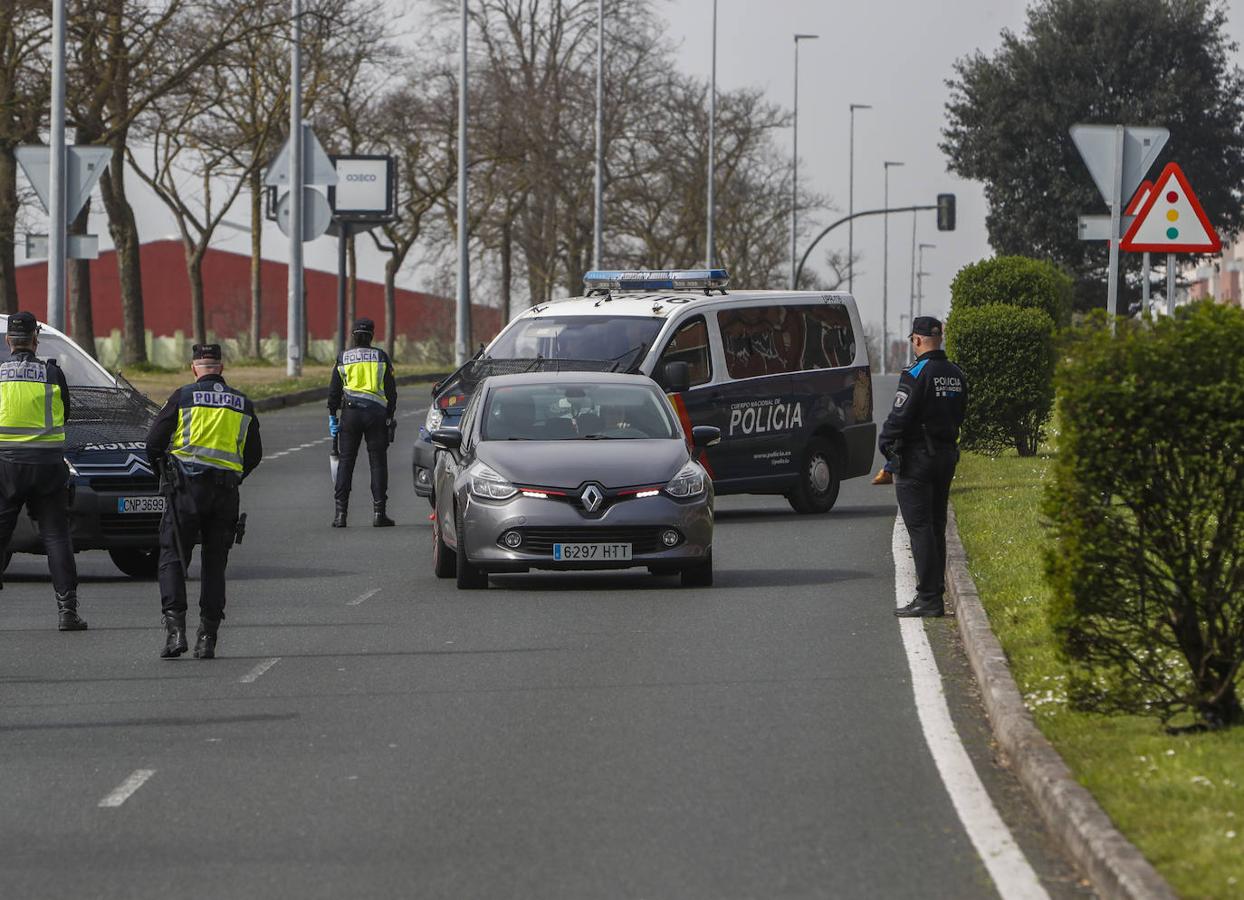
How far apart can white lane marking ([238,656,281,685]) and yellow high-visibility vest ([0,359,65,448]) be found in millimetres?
2484

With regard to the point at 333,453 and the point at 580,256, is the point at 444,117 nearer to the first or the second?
the point at 580,256

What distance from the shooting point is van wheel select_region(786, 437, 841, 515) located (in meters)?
20.7

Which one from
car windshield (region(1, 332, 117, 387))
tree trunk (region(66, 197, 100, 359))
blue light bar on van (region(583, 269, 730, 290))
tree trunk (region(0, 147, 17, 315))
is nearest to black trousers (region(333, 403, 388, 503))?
car windshield (region(1, 332, 117, 387))

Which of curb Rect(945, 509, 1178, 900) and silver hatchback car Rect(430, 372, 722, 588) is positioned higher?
silver hatchback car Rect(430, 372, 722, 588)

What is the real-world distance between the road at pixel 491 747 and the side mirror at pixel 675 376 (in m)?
3.96

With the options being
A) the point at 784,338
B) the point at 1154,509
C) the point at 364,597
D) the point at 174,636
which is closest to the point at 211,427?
the point at 174,636

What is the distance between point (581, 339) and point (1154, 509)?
38.9 ft

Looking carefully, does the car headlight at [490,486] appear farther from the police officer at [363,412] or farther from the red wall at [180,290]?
the red wall at [180,290]

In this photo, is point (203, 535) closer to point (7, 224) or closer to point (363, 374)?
point (363, 374)

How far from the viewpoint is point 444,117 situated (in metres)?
64.4

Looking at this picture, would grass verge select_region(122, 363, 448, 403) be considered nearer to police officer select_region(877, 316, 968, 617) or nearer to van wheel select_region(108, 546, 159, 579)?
van wheel select_region(108, 546, 159, 579)

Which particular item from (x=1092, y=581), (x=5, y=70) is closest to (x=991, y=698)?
(x=1092, y=581)

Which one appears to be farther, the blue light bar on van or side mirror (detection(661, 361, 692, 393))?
the blue light bar on van

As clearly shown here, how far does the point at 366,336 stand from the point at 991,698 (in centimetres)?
1114
